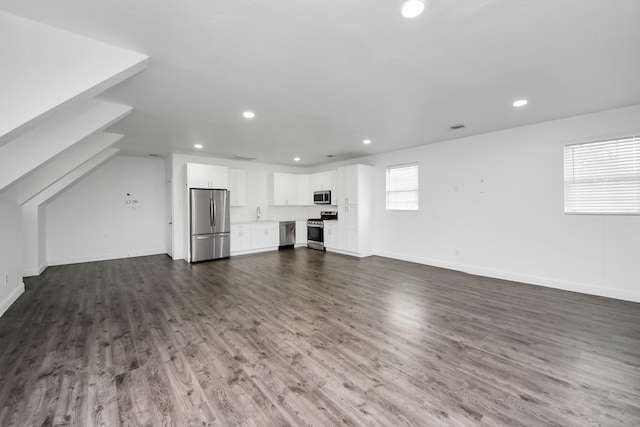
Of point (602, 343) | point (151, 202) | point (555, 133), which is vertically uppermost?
point (555, 133)

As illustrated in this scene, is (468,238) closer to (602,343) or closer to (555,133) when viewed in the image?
(555,133)

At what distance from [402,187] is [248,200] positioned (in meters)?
4.58

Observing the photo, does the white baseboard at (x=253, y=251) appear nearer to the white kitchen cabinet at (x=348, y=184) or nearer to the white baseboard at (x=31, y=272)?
the white kitchen cabinet at (x=348, y=184)

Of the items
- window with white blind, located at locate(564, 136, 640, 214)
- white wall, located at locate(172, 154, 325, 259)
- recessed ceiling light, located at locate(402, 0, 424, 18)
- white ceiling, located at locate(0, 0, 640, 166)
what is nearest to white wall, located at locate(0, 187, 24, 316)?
white ceiling, located at locate(0, 0, 640, 166)

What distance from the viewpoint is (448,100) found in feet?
11.4

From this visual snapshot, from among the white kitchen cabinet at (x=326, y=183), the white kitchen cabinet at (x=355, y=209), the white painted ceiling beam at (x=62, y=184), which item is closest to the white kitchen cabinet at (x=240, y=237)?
the white kitchen cabinet at (x=326, y=183)

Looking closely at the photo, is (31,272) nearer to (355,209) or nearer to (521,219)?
(355,209)

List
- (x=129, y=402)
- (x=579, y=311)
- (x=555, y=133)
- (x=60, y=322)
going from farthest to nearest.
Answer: (x=555, y=133) → (x=579, y=311) → (x=60, y=322) → (x=129, y=402)

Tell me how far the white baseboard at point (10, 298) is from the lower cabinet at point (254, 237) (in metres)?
3.92

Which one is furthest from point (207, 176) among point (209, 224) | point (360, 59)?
point (360, 59)

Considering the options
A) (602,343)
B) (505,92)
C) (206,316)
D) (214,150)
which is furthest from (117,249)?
(602,343)

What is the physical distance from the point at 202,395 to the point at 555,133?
591 centimetres

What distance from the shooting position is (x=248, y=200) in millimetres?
8250

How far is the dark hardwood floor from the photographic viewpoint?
1.78 meters
